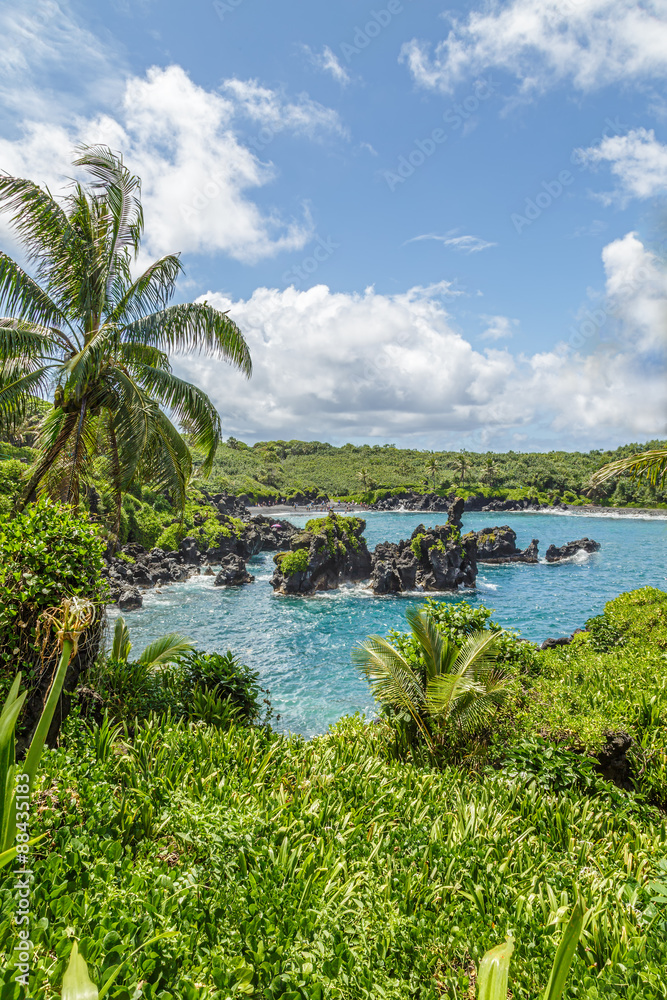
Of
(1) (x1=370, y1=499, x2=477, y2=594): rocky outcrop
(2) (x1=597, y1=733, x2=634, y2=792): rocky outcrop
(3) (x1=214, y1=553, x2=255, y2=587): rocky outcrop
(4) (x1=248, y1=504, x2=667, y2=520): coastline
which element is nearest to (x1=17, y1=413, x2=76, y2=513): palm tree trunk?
(2) (x1=597, y1=733, x2=634, y2=792): rocky outcrop

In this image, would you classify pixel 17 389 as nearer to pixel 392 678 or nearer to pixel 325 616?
pixel 392 678

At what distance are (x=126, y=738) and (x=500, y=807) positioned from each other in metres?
4.50

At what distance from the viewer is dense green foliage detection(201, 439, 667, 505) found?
10077 cm

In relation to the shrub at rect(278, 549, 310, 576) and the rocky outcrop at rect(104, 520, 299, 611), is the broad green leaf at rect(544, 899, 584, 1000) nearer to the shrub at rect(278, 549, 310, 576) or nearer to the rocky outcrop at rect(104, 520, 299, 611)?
the rocky outcrop at rect(104, 520, 299, 611)

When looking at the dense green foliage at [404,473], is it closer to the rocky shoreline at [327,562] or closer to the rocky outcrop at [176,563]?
the rocky outcrop at [176,563]

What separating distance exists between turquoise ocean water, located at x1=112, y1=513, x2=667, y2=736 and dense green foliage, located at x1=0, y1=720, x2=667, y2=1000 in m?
7.67

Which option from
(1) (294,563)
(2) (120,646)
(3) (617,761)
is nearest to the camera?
(3) (617,761)

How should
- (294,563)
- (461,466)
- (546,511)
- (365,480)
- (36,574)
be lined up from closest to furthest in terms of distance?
(36,574) < (294,563) < (546,511) < (365,480) < (461,466)

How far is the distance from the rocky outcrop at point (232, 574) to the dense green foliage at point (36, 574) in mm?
30685

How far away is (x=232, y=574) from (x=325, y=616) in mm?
8923

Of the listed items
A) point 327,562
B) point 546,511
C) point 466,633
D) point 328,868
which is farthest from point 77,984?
point 546,511

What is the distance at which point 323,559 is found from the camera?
123ft

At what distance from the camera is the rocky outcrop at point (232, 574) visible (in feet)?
118

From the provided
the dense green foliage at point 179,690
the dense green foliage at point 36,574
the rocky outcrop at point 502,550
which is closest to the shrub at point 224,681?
the dense green foliage at point 179,690
